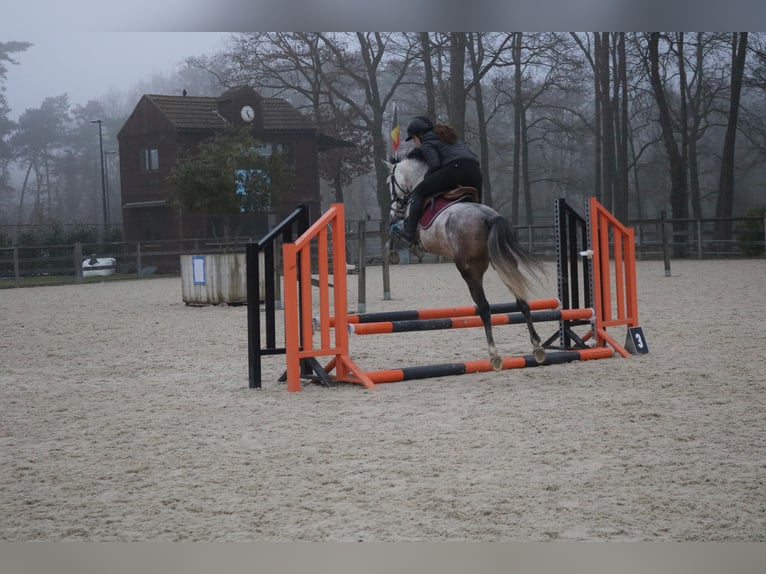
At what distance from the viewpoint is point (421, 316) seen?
6.43 m

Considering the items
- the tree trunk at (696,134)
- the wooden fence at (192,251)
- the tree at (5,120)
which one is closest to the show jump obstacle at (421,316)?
the wooden fence at (192,251)

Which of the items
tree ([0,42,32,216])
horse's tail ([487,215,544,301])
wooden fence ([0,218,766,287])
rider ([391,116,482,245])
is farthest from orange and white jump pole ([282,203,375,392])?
tree ([0,42,32,216])

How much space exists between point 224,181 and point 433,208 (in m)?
12.3

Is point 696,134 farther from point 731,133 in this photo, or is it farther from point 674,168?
point 731,133

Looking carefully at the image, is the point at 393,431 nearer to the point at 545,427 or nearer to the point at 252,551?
the point at 545,427

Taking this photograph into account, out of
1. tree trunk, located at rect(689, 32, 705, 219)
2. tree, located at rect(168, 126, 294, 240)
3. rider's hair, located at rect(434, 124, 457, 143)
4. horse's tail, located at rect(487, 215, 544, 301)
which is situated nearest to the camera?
horse's tail, located at rect(487, 215, 544, 301)

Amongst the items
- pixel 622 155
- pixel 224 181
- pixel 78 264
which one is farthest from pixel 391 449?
pixel 622 155

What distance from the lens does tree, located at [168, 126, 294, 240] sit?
709 inches

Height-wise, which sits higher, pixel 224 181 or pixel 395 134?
pixel 224 181

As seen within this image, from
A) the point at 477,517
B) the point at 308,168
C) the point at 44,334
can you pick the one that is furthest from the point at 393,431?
A: the point at 308,168

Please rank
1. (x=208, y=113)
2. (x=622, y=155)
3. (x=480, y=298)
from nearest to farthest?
1. (x=480, y=298)
2. (x=622, y=155)
3. (x=208, y=113)

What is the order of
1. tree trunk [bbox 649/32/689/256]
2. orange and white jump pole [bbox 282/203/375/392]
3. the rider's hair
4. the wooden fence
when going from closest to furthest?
1. orange and white jump pole [bbox 282/203/375/392]
2. the rider's hair
3. the wooden fence
4. tree trunk [bbox 649/32/689/256]

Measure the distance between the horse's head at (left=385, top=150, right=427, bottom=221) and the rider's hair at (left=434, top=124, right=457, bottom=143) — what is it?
213mm

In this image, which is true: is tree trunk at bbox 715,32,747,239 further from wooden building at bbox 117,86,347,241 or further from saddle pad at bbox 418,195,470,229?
saddle pad at bbox 418,195,470,229
